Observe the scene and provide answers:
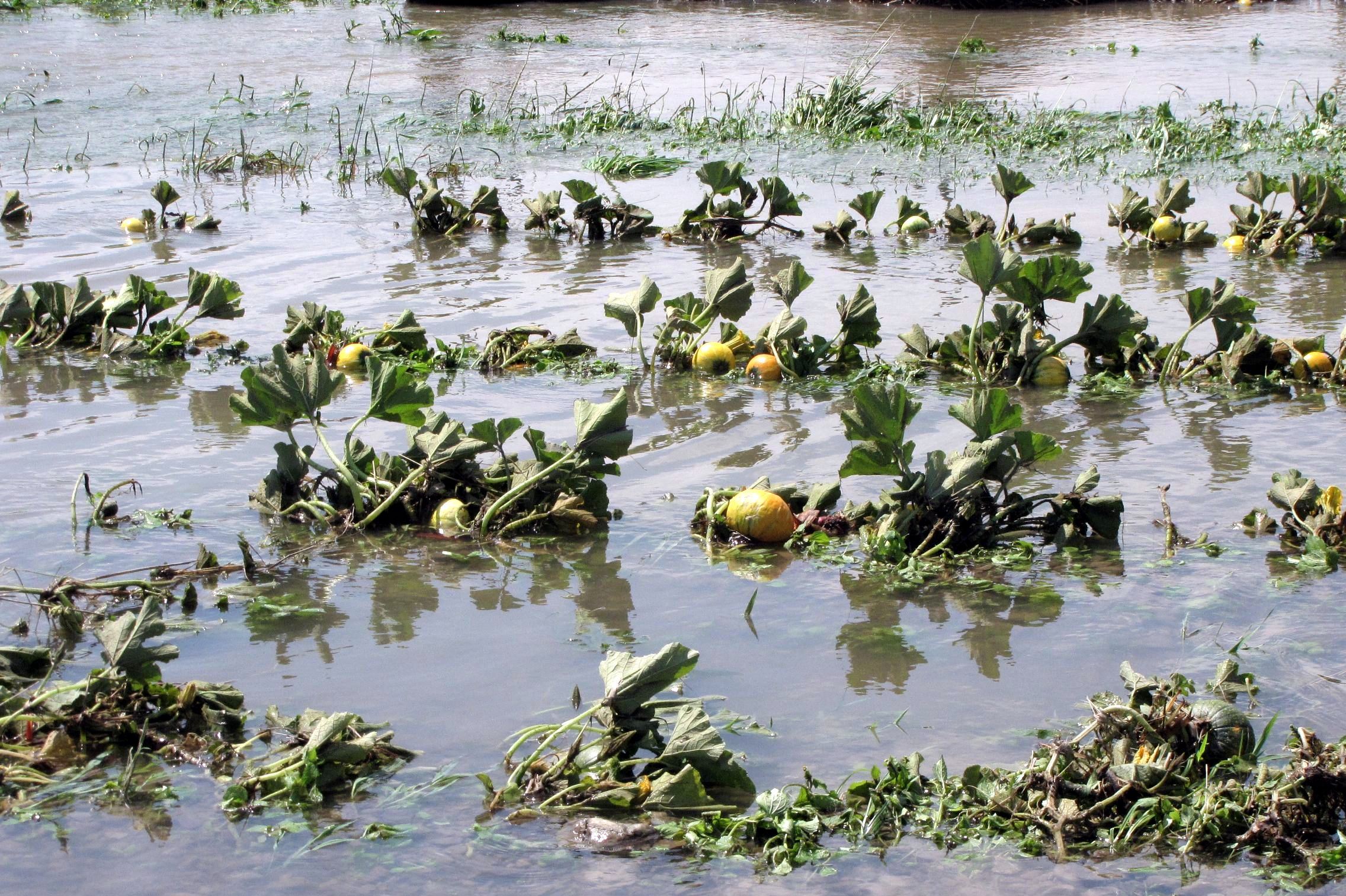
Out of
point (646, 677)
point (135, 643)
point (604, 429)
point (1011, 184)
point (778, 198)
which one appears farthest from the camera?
point (778, 198)

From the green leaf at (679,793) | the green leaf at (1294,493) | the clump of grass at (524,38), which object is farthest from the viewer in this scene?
the clump of grass at (524,38)

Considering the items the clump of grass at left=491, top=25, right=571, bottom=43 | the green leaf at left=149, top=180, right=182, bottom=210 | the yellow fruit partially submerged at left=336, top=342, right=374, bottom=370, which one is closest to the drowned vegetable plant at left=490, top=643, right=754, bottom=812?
the yellow fruit partially submerged at left=336, top=342, right=374, bottom=370

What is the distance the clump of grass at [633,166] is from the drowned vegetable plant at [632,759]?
26.6 ft

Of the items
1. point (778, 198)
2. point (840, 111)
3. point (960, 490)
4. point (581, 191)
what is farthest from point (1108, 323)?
point (840, 111)

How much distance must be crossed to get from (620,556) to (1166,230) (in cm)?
523

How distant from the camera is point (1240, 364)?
216 inches

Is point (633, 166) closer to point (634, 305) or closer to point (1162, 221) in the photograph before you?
point (1162, 221)

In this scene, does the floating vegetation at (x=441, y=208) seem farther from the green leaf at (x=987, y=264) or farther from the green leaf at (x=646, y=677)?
the green leaf at (x=646, y=677)

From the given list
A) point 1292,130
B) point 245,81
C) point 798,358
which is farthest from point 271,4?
point 798,358

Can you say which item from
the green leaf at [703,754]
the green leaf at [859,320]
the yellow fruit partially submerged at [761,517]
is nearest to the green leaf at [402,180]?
the green leaf at [859,320]

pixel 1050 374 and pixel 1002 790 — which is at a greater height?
pixel 1050 374

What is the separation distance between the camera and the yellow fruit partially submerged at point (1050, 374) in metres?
5.66

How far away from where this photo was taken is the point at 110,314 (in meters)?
6.12

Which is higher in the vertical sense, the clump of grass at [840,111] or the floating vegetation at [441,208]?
the clump of grass at [840,111]
